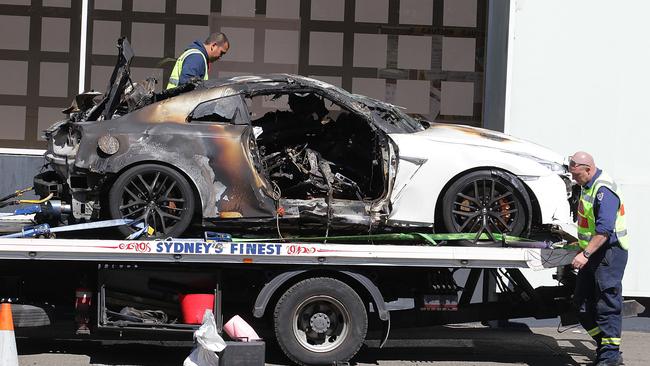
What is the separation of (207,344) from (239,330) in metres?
0.39

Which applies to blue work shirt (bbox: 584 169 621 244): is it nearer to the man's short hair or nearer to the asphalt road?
the asphalt road

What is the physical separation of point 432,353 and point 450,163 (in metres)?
Answer: 2.02

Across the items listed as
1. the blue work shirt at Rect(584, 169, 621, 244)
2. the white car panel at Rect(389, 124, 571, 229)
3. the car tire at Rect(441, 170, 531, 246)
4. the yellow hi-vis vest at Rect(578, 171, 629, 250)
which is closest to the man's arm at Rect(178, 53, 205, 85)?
the white car panel at Rect(389, 124, 571, 229)

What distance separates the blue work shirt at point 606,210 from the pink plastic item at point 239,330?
2.87m

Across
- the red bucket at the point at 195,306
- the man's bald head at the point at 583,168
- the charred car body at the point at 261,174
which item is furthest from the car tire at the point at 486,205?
the red bucket at the point at 195,306

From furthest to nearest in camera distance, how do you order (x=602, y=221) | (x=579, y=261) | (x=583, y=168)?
(x=583, y=168)
(x=602, y=221)
(x=579, y=261)

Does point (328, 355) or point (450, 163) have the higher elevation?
point (450, 163)

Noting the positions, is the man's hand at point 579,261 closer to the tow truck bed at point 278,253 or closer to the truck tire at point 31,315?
the tow truck bed at point 278,253

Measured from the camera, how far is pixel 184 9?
477 inches

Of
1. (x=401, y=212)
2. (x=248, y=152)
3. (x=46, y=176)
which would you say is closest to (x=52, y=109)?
(x=46, y=176)

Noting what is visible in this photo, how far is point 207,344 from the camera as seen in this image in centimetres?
740

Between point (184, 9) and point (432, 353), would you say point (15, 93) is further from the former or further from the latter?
point (432, 353)

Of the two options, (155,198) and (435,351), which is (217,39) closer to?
(155,198)

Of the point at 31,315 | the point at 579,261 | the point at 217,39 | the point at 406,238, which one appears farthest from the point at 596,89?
the point at 31,315
